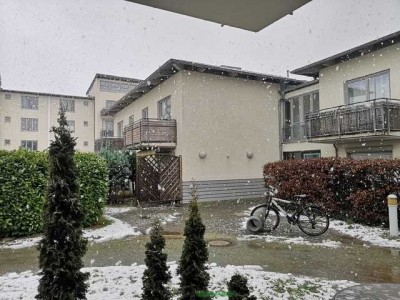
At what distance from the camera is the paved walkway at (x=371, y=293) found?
9.97ft

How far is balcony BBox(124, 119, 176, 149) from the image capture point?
14.7m

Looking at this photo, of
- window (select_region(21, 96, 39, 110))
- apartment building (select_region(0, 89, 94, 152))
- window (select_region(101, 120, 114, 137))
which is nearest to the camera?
window (select_region(101, 120, 114, 137))

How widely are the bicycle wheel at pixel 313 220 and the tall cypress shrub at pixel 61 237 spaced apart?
21.1ft

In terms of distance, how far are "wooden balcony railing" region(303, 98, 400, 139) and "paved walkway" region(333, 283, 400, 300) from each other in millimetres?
9299

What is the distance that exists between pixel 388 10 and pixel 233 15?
101 centimetres

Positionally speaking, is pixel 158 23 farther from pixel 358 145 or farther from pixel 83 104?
pixel 83 104

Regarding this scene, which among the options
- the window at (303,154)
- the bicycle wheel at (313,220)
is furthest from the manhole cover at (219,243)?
the window at (303,154)

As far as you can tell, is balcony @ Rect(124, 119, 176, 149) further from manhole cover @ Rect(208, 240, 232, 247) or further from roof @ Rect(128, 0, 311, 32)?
roof @ Rect(128, 0, 311, 32)

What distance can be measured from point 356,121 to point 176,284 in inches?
421

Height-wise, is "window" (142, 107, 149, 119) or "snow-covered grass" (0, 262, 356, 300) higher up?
"window" (142, 107, 149, 119)

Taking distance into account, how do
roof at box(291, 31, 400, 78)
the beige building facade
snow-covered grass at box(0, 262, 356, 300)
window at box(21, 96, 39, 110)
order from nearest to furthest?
snow-covered grass at box(0, 262, 356, 300), roof at box(291, 31, 400, 78), the beige building facade, window at box(21, 96, 39, 110)

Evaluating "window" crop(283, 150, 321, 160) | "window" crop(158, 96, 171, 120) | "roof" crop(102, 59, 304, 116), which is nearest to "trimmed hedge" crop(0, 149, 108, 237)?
"roof" crop(102, 59, 304, 116)

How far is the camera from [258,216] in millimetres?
8086

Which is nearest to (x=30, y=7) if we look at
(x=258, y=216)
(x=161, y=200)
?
(x=258, y=216)
